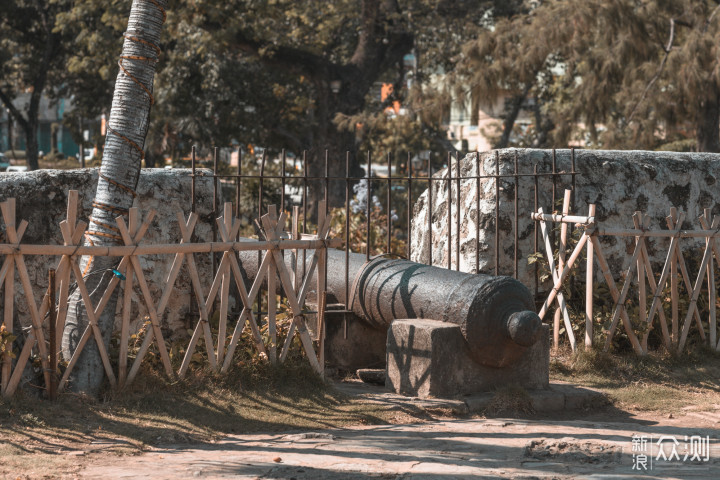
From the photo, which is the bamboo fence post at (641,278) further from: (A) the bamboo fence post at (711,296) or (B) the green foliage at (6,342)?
(B) the green foliage at (6,342)

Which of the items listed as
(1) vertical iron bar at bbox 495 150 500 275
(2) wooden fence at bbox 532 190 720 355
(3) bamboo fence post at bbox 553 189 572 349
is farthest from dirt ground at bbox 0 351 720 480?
(1) vertical iron bar at bbox 495 150 500 275

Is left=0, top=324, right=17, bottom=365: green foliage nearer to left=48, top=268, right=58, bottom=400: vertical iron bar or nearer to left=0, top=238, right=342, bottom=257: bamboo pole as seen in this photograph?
left=48, top=268, right=58, bottom=400: vertical iron bar

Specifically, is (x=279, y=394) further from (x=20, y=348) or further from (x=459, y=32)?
(x=459, y=32)

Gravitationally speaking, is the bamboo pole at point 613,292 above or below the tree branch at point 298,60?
below

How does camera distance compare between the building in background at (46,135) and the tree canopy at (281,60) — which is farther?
the building in background at (46,135)

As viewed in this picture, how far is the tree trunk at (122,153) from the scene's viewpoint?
673 centimetres

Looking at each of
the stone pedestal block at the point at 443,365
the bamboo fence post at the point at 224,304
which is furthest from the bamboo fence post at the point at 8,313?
the stone pedestal block at the point at 443,365

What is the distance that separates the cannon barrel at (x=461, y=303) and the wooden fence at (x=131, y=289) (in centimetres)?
60

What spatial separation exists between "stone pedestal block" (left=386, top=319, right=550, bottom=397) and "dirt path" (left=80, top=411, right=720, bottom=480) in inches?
17.6

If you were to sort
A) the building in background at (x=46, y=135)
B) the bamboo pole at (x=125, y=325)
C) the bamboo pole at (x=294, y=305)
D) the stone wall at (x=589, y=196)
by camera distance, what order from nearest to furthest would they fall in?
the bamboo pole at (x=125, y=325) → the bamboo pole at (x=294, y=305) → the stone wall at (x=589, y=196) → the building in background at (x=46, y=135)

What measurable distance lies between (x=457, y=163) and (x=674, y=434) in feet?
11.4

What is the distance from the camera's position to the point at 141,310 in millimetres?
7801

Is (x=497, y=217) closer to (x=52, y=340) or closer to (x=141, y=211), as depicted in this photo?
(x=141, y=211)

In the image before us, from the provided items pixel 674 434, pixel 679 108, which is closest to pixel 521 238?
pixel 674 434
